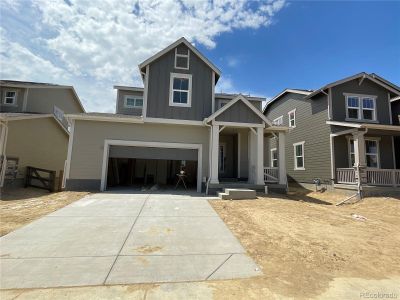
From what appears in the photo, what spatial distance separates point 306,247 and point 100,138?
11.3 m

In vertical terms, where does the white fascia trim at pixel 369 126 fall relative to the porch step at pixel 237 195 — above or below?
above

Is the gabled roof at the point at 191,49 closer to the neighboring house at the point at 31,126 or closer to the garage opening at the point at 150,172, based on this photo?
the garage opening at the point at 150,172

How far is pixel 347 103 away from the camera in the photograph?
1586cm

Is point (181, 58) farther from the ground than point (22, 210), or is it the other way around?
point (181, 58)

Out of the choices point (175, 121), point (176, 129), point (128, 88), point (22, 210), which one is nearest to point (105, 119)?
point (175, 121)

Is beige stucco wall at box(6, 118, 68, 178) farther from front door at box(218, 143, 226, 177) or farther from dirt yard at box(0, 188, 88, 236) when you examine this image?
front door at box(218, 143, 226, 177)

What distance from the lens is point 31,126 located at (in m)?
15.9

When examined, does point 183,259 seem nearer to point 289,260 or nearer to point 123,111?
point 289,260

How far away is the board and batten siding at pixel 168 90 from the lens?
13539 mm

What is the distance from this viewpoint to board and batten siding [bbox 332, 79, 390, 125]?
1562 cm

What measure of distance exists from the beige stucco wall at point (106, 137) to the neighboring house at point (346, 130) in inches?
239

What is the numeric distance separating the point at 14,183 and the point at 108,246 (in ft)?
42.6

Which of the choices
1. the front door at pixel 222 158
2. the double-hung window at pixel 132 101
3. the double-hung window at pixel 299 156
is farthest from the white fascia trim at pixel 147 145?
the double-hung window at pixel 299 156

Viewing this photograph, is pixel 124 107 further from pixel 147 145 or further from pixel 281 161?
pixel 281 161
